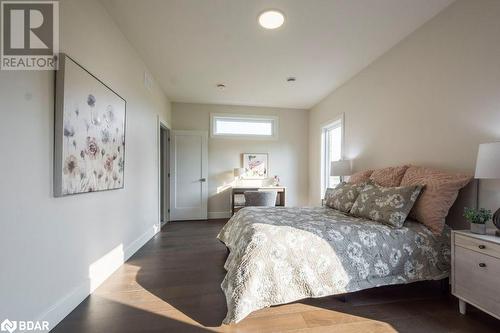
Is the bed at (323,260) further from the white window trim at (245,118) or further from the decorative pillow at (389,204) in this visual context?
the white window trim at (245,118)

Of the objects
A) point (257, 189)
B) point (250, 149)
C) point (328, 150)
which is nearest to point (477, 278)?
point (328, 150)

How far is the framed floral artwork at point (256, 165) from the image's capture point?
5.23 metres

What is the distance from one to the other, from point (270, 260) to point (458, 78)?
2310 mm

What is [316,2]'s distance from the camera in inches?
81.0

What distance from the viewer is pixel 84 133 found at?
70.4 inches

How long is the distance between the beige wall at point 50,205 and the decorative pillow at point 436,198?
9.47 ft

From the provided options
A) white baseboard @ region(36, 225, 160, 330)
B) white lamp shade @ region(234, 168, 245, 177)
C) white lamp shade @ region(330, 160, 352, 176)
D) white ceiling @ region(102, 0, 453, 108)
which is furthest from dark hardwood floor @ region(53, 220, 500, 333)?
white lamp shade @ region(234, 168, 245, 177)

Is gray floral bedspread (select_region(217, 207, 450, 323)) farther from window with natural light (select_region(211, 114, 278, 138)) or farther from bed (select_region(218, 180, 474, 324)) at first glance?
window with natural light (select_region(211, 114, 278, 138))

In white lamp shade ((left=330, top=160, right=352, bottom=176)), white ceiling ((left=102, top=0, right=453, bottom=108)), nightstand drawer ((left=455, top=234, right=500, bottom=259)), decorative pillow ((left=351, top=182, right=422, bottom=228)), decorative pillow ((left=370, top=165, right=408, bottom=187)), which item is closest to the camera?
nightstand drawer ((left=455, top=234, right=500, bottom=259))

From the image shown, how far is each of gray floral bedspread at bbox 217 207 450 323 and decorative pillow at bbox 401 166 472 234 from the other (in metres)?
0.08

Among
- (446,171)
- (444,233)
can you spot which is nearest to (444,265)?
(444,233)

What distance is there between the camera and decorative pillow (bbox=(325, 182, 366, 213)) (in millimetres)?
2541

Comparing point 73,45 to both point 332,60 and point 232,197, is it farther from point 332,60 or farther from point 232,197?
point 232,197

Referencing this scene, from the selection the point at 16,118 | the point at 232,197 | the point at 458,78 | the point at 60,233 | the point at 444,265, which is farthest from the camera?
the point at 232,197
